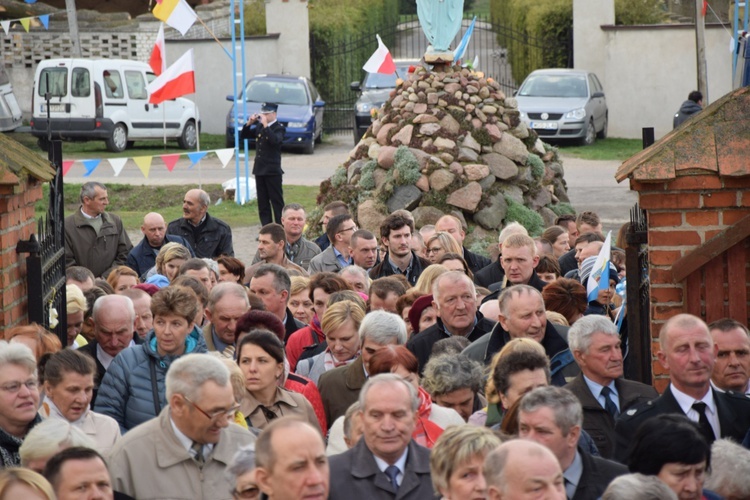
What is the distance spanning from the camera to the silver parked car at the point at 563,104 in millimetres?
26969

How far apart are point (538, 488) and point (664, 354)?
179cm

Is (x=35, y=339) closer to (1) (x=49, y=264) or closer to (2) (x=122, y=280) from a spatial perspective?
(1) (x=49, y=264)

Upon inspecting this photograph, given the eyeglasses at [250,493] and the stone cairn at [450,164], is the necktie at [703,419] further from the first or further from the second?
the stone cairn at [450,164]

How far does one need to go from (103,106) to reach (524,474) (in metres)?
24.0

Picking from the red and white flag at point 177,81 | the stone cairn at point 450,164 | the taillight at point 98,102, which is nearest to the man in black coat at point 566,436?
the stone cairn at point 450,164

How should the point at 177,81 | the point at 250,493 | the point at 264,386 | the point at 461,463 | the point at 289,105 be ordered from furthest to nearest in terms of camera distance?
the point at 289,105 < the point at 177,81 < the point at 264,386 < the point at 250,493 < the point at 461,463

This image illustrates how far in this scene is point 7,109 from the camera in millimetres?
27969

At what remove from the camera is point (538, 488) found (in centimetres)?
426

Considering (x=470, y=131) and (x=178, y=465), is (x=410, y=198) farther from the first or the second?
(x=178, y=465)

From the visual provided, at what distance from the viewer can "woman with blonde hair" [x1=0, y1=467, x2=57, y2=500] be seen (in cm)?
445

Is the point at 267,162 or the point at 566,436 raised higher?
the point at 267,162

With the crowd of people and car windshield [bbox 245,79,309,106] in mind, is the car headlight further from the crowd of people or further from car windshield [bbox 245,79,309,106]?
the crowd of people

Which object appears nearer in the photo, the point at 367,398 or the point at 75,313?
the point at 367,398

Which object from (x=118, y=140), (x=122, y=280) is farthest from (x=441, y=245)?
(x=118, y=140)
